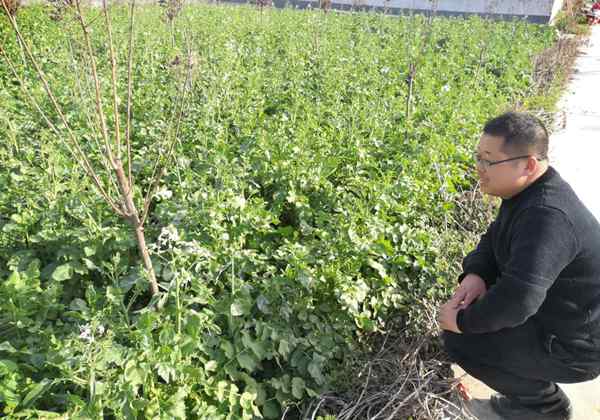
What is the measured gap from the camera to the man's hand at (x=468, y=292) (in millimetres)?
2412

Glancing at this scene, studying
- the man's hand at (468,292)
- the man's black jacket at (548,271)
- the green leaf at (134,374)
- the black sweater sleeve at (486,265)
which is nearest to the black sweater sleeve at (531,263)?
the man's black jacket at (548,271)

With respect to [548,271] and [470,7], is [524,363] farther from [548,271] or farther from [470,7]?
[470,7]

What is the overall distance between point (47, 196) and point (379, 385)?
2008 millimetres

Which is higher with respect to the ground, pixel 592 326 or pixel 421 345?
pixel 592 326

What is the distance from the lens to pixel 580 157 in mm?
5742

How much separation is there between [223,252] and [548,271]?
4.49 feet

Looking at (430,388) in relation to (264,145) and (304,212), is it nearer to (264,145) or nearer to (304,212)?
(304,212)

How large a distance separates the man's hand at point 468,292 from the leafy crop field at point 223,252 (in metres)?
0.30

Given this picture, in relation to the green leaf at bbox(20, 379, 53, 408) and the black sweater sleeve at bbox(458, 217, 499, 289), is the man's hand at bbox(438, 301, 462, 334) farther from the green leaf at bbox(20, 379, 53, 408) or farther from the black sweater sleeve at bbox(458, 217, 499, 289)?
the green leaf at bbox(20, 379, 53, 408)

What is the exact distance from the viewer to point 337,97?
5.19 m

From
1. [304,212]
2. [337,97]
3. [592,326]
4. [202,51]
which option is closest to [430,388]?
[592,326]

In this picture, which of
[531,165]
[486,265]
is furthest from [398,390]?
[531,165]

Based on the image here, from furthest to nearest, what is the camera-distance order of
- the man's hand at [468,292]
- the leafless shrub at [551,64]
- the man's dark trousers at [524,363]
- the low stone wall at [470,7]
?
the low stone wall at [470,7] < the leafless shrub at [551,64] < the man's hand at [468,292] < the man's dark trousers at [524,363]

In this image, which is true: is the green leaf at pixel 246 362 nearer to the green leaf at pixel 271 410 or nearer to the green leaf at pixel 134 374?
the green leaf at pixel 271 410
